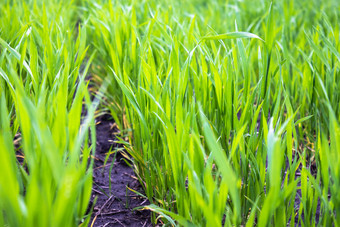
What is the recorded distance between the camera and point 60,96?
85 cm

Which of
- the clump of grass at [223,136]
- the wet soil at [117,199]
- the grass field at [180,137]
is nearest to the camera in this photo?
the grass field at [180,137]

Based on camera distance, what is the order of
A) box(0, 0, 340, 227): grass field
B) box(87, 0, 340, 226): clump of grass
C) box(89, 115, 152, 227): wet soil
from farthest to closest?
1. box(89, 115, 152, 227): wet soil
2. box(87, 0, 340, 226): clump of grass
3. box(0, 0, 340, 227): grass field

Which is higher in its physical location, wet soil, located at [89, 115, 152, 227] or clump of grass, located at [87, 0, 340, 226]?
clump of grass, located at [87, 0, 340, 226]

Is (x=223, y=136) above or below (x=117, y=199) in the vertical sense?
above

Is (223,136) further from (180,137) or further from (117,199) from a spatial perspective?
(117,199)

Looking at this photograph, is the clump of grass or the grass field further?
the clump of grass

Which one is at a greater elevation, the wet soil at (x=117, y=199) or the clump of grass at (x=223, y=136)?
the clump of grass at (x=223, y=136)

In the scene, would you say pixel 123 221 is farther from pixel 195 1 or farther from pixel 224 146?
pixel 195 1

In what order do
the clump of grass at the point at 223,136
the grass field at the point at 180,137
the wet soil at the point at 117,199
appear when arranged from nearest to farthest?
the grass field at the point at 180,137 < the clump of grass at the point at 223,136 < the wet soil at the point at 117,199

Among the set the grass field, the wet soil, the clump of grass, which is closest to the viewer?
the grass field

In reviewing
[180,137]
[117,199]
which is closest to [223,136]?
[180,137]

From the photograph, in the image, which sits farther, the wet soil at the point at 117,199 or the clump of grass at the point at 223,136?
the wet soil at the point at 117,199

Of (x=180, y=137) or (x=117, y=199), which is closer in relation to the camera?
(x=180, y=137)

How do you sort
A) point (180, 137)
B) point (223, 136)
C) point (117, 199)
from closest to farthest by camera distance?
point (180, 137), point (223, 136), point (117, 199)
